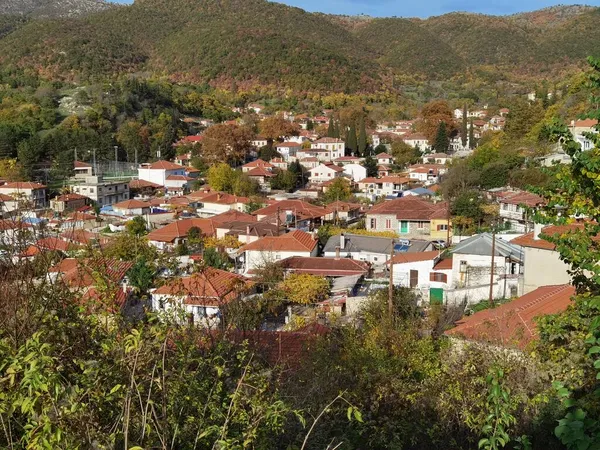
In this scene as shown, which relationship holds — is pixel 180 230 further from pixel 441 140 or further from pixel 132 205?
pixel 441 140

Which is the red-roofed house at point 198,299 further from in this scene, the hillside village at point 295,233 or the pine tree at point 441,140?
the pine tree at point 441,140

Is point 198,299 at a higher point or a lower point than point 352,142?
lower

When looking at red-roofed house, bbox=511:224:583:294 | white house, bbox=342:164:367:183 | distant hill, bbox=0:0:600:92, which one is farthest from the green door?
distant hill, bbox=0:0:600:92

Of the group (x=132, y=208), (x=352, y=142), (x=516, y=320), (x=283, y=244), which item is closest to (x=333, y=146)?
(x=352, y=142)

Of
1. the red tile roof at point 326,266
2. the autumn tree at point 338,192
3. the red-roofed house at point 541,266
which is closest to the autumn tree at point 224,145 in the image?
the autumn tree at point 338,192

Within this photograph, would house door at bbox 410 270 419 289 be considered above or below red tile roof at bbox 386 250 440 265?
below

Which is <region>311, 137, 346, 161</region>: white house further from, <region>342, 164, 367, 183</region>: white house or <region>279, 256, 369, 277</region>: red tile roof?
<region>279, 256, 369, 277</region>: red tile roof
